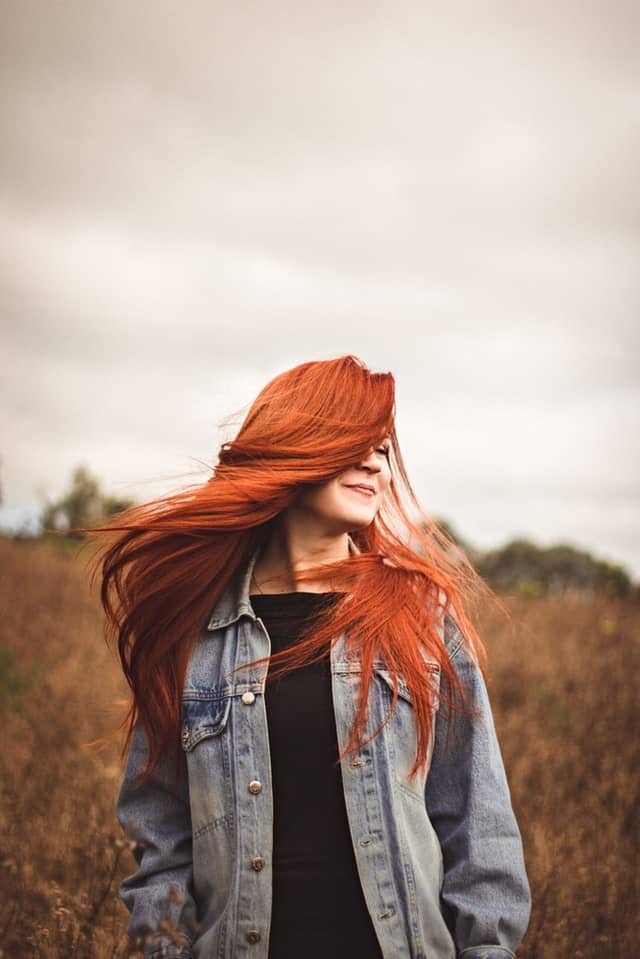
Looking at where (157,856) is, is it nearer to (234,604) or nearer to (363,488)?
(234,604)

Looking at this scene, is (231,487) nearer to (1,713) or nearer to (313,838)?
(313,838)

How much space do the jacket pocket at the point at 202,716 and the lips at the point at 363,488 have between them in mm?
716

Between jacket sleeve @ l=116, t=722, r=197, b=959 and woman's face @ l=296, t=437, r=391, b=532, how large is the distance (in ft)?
2.77

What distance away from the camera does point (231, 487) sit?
8.22ft

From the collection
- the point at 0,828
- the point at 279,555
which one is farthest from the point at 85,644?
the point at 279,555

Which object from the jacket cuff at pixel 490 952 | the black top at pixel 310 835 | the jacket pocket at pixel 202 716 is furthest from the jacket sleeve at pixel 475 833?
the jacket pocket at pixel 202 716

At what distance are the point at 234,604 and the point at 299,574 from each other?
0.22m

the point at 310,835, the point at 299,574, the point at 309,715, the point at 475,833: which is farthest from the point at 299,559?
the point at 475,833

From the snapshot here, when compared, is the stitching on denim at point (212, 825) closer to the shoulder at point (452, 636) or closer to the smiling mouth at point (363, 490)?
the shoulder at point (452, 636)

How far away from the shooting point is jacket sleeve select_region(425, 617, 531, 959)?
197cm

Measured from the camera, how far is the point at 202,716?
2.24m

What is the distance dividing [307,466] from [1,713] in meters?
4.78

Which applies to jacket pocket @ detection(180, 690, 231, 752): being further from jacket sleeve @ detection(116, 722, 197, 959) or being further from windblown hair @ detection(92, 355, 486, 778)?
jacket sleeve @ detection(116, 722, 197, 959)

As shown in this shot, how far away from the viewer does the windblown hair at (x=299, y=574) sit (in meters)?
2.24
